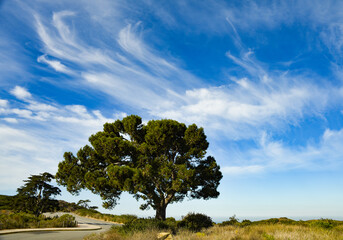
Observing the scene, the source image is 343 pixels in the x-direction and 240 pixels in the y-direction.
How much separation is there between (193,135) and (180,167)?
137 inches

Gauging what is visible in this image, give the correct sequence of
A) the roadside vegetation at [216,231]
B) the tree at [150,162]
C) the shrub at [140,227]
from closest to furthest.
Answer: the roadside vegetation at [216,231]
the shrub at [140,227]
the tree at [150,162]

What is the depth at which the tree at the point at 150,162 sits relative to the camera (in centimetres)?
1853

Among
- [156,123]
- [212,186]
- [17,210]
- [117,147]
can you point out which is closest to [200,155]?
[212,186]

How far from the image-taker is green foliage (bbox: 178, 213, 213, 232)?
1864cm

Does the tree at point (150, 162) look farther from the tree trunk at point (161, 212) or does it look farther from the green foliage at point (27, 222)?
the green foliage at point (27, 222)

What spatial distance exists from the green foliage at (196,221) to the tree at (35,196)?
771 inches

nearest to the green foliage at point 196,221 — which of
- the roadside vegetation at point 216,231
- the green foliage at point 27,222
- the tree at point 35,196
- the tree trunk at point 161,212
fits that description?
the roadside vegetation at point 216,231

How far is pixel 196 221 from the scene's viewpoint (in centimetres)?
1917

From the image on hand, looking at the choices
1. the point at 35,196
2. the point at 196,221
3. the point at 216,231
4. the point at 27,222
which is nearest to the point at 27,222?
the point at 27,222

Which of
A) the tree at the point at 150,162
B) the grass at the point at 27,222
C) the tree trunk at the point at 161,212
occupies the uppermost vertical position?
the tree at the point at 150,162

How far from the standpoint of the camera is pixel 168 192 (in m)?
19.9

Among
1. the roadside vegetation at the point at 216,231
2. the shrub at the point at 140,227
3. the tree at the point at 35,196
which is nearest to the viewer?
the roadside vegetation at the point at 216,231

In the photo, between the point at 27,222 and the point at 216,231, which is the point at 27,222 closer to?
the point at 27,222

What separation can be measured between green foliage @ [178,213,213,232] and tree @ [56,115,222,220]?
188cm
